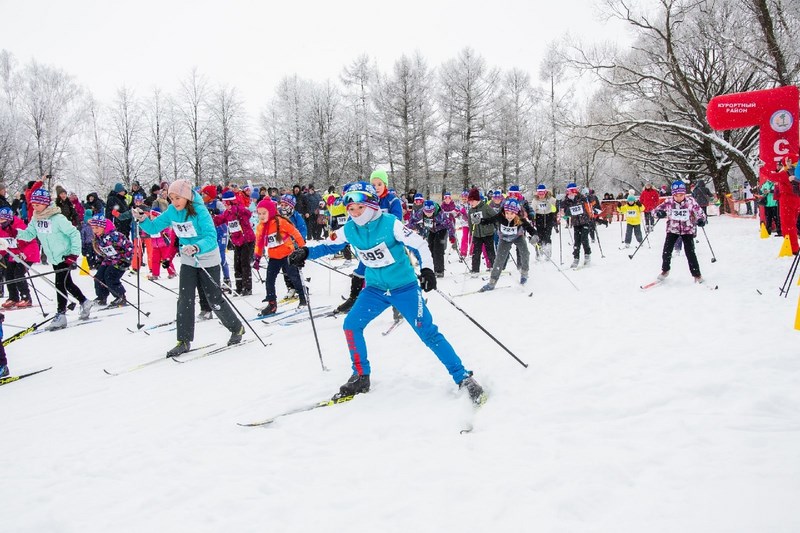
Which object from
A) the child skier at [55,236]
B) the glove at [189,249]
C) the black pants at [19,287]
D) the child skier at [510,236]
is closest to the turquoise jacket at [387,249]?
the glove at [189,249]

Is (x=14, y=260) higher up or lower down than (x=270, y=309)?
higher up

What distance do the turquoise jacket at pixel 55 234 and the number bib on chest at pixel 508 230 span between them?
7488 millimetres

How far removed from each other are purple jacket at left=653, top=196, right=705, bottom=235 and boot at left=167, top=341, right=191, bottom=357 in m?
8.18

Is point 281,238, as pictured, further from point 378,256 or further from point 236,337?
point 378,256

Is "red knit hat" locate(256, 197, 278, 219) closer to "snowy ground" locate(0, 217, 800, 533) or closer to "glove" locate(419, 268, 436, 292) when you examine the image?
"snowy ground" locate(0, 217, 800, 533)

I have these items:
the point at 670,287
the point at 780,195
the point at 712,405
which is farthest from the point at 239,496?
the point at 780,195

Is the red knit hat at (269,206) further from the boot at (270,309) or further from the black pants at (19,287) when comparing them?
the black pants at (19,287)

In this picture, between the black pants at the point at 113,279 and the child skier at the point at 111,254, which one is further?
the black pants at the point at 113,279

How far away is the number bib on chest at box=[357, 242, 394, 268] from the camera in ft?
13.3

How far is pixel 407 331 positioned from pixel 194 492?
3.82m

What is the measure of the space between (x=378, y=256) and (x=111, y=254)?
7.34m

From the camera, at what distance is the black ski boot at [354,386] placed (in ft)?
13.7

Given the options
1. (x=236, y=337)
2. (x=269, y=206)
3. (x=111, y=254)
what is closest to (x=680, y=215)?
(x=269, y=206)

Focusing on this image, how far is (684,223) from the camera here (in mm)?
8375
